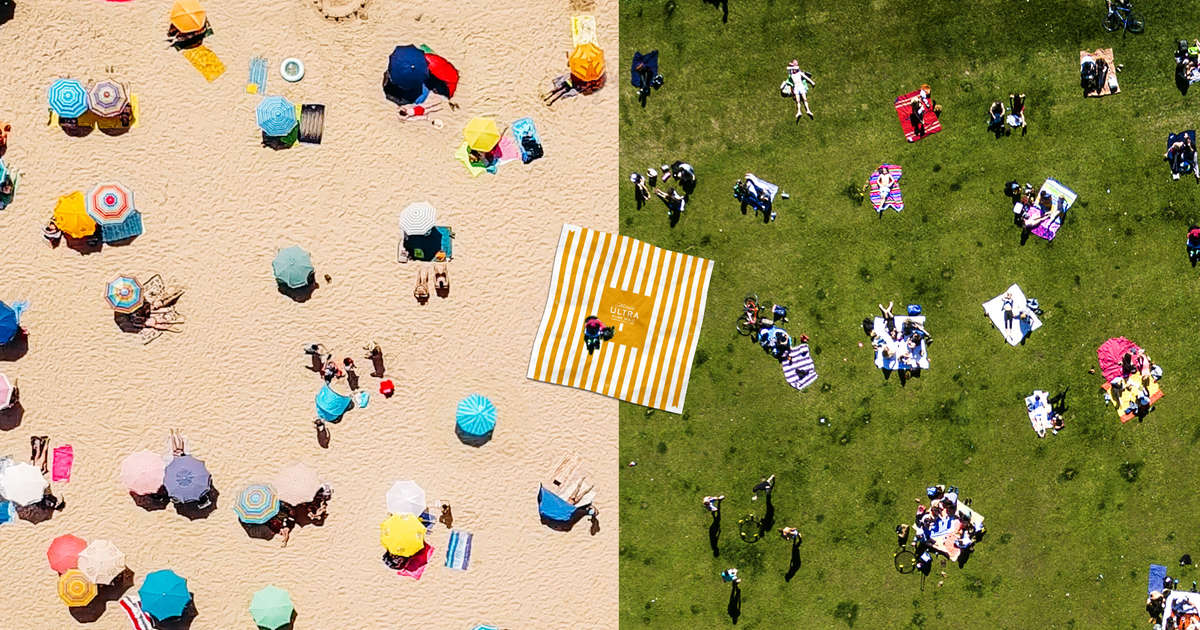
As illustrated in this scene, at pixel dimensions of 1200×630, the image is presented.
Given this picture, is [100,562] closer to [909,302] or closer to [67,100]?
[67,100]

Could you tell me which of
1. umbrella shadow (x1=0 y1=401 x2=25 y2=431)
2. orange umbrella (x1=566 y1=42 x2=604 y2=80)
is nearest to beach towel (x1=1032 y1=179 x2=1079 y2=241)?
Answer: orange umbrella (x1=566 y1=42 x2=604 y2=80)

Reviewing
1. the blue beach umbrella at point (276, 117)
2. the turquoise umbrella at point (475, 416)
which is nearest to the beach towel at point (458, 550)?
the turquoise umbrella at point (475, 416)

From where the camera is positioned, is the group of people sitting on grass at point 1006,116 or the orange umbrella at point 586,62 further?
the group of people sitting on grass at point 1006,116

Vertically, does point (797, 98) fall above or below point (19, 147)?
above

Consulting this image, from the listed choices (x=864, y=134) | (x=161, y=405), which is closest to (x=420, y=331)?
(x=161, y=405)

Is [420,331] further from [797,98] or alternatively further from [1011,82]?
[1011,82]

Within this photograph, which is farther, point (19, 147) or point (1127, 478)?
point (1127, 478)

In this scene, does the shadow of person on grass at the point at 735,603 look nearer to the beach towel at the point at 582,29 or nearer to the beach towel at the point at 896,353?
the beach towel at the point at 896,353
